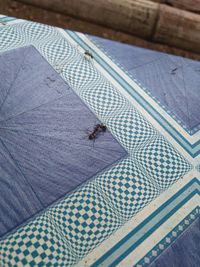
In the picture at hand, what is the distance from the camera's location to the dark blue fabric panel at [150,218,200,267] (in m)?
1.85

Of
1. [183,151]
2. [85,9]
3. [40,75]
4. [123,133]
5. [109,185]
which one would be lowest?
[183,151]

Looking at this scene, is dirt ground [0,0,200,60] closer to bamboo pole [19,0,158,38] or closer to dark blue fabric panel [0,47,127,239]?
bamboo pole [19,0,158,38]

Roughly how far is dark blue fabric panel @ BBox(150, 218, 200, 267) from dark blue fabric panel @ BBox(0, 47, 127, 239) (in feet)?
2.39

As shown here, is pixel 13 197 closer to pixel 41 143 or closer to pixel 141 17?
pixel 41 143

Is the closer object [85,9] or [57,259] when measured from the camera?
[85,9]

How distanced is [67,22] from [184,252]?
63.0 inches

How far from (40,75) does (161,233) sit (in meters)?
1.71

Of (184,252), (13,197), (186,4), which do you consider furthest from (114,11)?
(184,252)

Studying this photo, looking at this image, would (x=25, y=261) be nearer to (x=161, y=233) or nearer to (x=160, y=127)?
(x=161, y=233)

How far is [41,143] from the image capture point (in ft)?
7.44

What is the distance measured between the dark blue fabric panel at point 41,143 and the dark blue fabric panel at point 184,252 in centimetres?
73

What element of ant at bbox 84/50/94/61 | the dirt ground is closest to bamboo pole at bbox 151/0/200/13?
the dirt ground

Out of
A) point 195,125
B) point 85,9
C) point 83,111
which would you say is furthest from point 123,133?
point 85,9

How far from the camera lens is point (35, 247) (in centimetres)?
177
